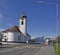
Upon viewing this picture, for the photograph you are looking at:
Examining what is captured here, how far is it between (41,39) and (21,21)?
39.4m

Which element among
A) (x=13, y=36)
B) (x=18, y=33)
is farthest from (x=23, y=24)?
(x=13, y=36)

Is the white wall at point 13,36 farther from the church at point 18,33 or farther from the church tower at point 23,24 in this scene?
the church tower at point 23,24

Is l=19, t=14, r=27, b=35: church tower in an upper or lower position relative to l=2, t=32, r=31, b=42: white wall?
upper

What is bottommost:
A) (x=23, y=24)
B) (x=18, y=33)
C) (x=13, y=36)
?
(x=13, y=36)

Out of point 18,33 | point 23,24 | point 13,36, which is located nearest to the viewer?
point 13,36

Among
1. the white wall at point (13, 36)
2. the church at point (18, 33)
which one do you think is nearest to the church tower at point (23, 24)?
the church at point (18, 33)

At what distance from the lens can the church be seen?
462 feet

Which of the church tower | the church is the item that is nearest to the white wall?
the church

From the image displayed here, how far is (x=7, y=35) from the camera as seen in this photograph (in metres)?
142

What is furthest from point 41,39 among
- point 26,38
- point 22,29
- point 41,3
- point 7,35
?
point 41,3

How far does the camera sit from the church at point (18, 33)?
462 feet

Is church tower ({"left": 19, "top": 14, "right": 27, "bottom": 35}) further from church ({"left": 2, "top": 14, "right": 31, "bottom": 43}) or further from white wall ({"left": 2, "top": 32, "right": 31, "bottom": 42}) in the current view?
white wall ({"left": 2, "top": 32, "right": 31, "bottom": 42})

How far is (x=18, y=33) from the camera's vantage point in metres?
146

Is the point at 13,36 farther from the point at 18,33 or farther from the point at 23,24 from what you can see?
the point at 23,24
